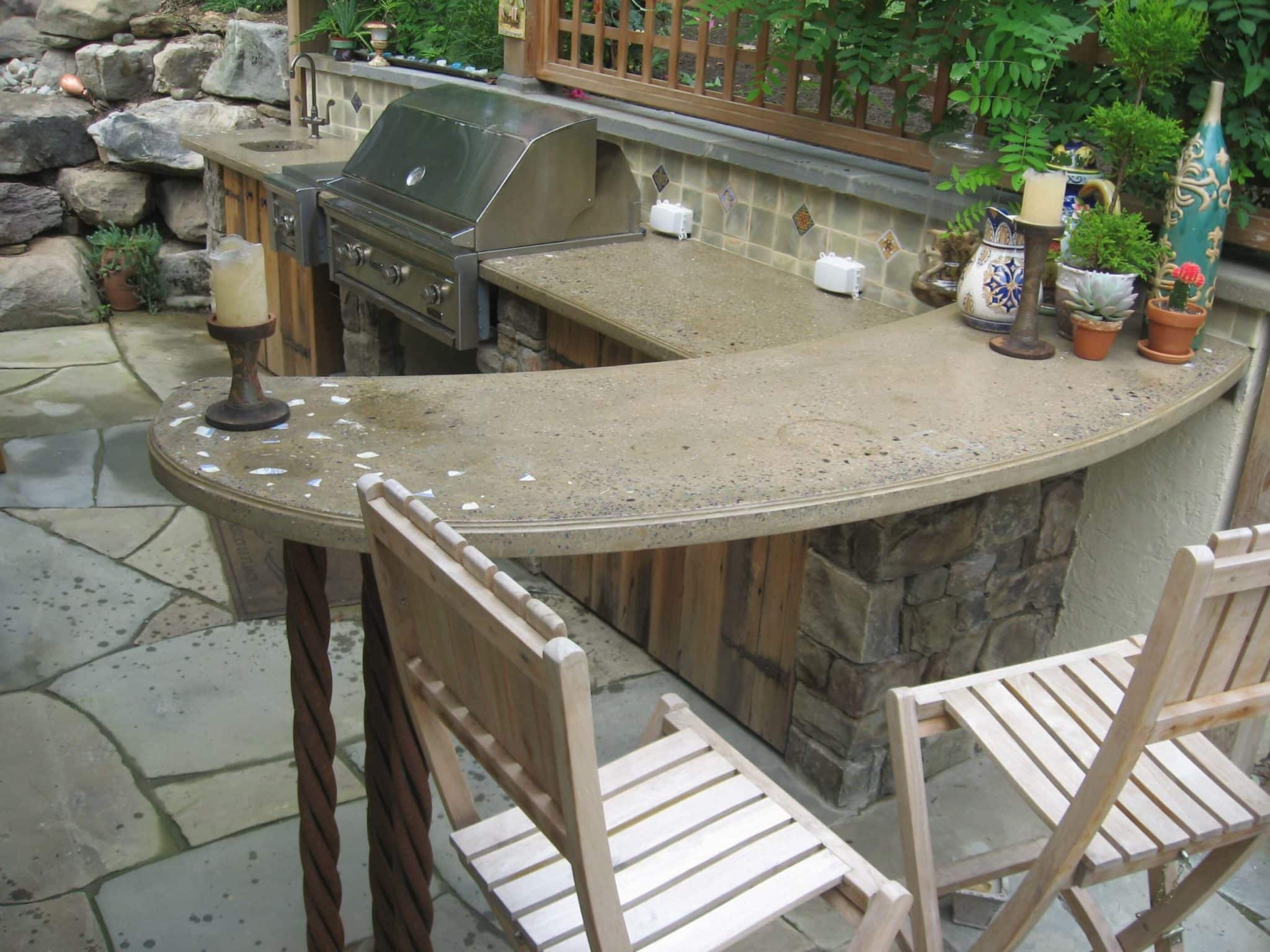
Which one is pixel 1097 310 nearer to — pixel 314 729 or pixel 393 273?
pixel 314 729

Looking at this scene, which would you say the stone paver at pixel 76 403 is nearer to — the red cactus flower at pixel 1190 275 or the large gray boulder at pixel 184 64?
the large gray boulder at pixel 184 64

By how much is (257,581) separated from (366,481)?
2532mm

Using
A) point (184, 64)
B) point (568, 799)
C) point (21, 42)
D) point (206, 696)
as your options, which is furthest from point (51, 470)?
point (21, 42)

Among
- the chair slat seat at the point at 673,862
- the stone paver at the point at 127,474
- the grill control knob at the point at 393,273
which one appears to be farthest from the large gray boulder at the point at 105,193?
the chair slat seat at the point at 673,862

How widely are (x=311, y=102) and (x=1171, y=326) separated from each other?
493cm

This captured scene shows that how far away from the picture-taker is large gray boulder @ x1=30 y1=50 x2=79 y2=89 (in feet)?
24.5

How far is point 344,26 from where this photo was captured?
19.2 feet

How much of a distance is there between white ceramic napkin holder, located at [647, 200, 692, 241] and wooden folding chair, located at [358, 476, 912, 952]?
236 centimetres

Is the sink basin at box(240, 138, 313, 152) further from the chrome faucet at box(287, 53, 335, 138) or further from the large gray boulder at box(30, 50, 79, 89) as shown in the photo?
the large gray boulder at box(30, 50, 79, 89)

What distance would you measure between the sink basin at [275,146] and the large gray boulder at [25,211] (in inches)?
72.7

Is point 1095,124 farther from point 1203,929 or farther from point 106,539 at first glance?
point 106,539

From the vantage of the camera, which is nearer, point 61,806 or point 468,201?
point 61,806

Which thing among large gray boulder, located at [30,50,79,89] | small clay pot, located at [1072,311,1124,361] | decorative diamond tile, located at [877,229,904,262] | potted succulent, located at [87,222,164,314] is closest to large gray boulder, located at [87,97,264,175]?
potted succulent, located at [87,222,164,314]

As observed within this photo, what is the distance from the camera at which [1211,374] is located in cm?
263
